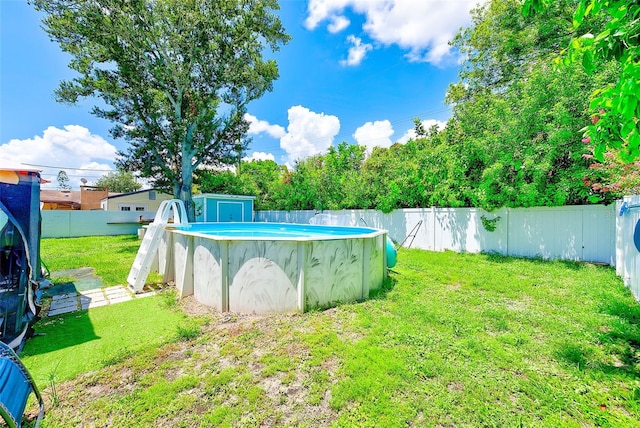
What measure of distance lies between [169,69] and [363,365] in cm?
1651

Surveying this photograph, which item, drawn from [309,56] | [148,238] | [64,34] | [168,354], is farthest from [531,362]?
[64,34]

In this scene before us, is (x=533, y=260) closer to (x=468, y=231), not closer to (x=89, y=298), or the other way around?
(x=468, y=231)

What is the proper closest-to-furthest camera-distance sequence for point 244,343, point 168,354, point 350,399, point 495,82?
point 350,399, point 168,354, point 244,343, point 495,82

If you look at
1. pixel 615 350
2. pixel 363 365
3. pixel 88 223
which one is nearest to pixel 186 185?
pixel 88 223

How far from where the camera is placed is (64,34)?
39.4ft

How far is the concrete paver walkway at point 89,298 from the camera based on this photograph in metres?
4.40

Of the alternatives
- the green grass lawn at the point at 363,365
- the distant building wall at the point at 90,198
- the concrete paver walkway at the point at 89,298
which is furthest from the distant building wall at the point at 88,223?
the green grass lawn at the point at 363,365

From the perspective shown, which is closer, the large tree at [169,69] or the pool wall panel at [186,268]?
the pool wall panel at [186,268]

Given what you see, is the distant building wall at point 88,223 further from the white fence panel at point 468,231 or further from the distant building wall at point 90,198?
the white fence panel at point 468,231

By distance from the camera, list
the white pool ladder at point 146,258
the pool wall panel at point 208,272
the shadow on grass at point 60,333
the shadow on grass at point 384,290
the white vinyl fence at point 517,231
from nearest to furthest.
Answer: the shadow on grass at point 60,333 < the pool wall panel at point 208,272 < the shadow on grass at point 384,290 < the white pool ladder at point 146,258 < the white vinyl fence at point 517,231

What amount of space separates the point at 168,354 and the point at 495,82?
1713 cm

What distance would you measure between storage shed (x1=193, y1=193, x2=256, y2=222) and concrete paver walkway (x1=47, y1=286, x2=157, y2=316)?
11556 mm

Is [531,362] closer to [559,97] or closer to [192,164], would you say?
[559,97]

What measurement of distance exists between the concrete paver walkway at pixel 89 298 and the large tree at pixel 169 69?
413 inches
